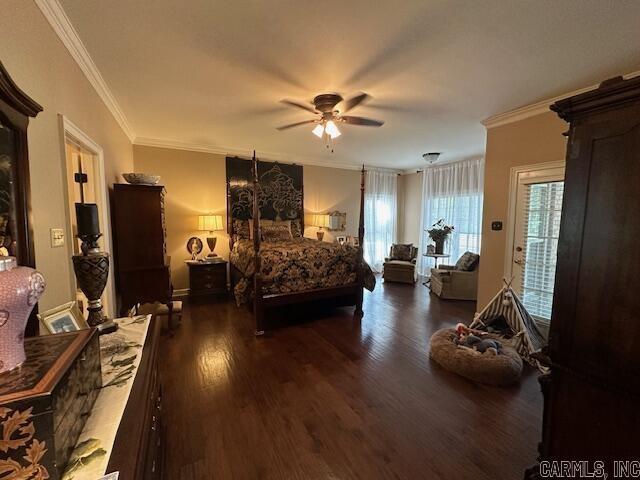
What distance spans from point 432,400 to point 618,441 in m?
1.12

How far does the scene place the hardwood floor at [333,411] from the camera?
1.51 meters

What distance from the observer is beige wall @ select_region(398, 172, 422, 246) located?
261 inches

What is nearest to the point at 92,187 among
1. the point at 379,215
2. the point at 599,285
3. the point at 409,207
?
the point at 599,285

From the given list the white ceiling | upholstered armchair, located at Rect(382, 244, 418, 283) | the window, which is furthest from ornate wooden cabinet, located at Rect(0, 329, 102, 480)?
the window

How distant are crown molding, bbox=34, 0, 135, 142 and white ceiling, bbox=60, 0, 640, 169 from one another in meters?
0.05

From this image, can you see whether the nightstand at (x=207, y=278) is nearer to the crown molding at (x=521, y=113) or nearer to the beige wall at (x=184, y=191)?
the beige wall at (x=184, y=191)

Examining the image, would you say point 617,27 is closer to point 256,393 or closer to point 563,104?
point 563,104

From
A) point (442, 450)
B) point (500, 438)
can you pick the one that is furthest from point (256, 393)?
point (500, 438)

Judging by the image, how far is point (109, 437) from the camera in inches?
30.1

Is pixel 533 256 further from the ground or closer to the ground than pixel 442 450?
further from the ground

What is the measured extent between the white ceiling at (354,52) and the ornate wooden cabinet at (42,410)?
6.13 feet

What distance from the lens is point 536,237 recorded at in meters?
2.97

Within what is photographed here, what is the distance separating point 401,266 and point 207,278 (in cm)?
370

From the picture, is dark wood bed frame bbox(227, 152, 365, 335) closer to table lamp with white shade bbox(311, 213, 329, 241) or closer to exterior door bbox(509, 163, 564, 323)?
exterior door bbox(509, 163, 564, 323)
